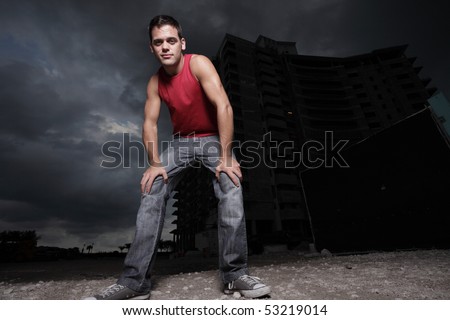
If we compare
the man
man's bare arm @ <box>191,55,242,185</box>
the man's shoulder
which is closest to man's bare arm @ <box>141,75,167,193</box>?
the man

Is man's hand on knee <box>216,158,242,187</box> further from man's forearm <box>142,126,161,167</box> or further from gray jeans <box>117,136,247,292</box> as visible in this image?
man's forearm <box>142,126,161,167</box>

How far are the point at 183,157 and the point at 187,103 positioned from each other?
502 mm

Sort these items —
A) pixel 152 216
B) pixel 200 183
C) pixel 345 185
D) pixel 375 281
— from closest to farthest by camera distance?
pixel 152 216, pixel 375 281, pixel 345 185, pixel 200 183

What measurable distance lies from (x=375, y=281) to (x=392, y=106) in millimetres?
58634

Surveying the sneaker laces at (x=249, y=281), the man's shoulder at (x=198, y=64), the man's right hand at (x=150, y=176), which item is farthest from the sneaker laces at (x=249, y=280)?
the man's shoulder at (x=198, y=64)

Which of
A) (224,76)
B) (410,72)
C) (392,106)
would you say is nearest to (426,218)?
(224,76)

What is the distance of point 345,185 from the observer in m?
6.75

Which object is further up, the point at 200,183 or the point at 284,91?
the point at 284,91

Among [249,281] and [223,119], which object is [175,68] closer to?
[223,119]

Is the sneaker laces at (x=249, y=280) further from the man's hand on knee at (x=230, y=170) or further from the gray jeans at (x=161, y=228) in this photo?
the man's hand on knee at (x=230, y=170)

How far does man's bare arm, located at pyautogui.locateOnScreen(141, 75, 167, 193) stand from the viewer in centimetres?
195

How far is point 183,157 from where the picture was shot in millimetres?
2137

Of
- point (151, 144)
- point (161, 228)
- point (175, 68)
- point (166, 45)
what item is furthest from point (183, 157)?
point (166, 45)
